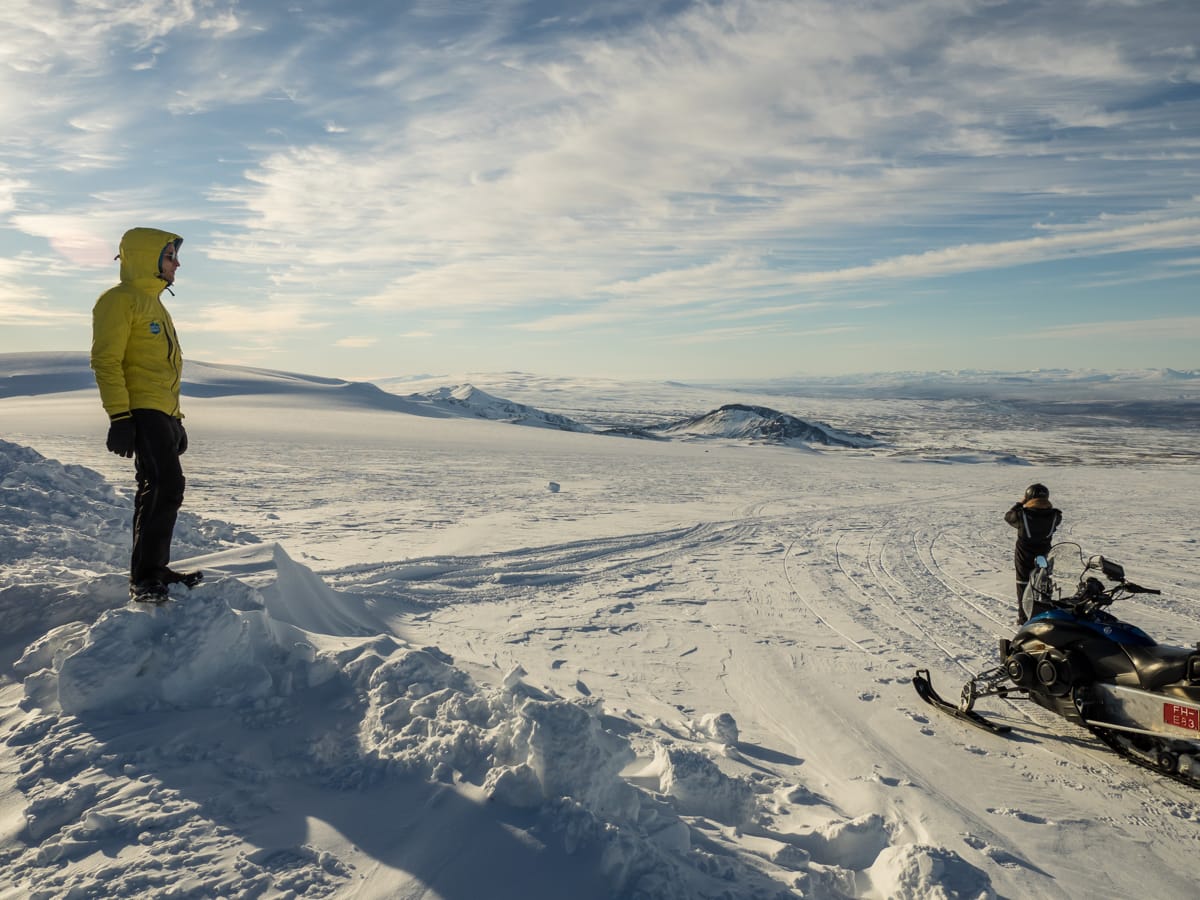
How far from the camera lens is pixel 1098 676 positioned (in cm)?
Answer: 434

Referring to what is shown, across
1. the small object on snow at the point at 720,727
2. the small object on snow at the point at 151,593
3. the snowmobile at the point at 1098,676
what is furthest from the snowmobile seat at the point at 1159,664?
the small object on snow at the point at 151,593

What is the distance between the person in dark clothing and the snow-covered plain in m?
0.89

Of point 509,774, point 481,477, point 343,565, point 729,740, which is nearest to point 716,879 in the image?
point 509,774

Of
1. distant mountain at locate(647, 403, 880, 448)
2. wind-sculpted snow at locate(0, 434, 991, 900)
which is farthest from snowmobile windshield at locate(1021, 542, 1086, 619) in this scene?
distant mountain at locate(647, 403, 880, 448)

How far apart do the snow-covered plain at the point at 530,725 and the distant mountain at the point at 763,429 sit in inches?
1232

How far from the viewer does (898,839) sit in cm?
337

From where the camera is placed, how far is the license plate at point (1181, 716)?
377 centimetres

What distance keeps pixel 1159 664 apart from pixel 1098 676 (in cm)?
40

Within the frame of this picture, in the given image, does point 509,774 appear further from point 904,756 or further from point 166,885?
point 904,756

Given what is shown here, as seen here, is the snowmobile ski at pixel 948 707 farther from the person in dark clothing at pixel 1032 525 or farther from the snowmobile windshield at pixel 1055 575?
the person in dark clothing at pixel 1032 525

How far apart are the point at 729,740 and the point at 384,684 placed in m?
2.15

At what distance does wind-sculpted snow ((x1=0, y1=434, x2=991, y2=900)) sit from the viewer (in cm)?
249

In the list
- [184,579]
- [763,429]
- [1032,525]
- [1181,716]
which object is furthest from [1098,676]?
[763,429]

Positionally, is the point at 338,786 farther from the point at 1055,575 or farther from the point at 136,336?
the point at 1055,575
